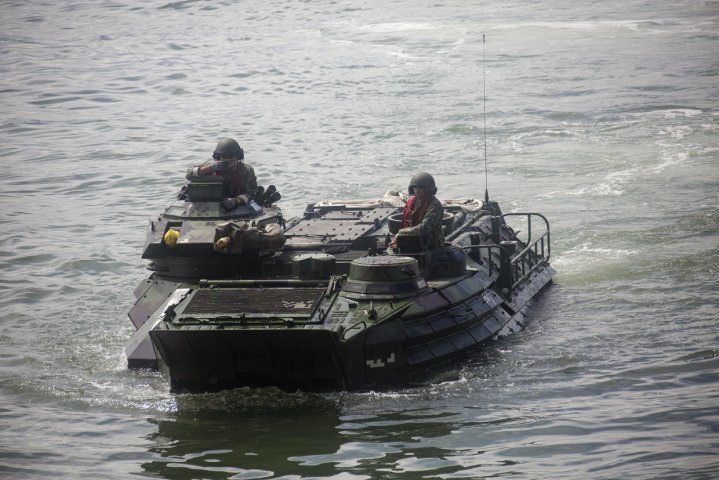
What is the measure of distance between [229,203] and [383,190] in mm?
10553

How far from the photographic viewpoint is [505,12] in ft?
169

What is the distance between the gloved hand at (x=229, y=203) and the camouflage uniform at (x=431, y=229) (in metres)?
2.85

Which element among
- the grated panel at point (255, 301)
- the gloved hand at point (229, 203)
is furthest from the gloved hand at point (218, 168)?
the grated panel at point (255, 301)

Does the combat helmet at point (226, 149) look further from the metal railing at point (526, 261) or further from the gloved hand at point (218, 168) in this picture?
the metal railing at point (526, 261)

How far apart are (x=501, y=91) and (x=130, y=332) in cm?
2129

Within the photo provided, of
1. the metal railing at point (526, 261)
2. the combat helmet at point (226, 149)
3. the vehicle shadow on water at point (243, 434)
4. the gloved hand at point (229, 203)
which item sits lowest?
the vehicle shadow on water at point (243, 434)

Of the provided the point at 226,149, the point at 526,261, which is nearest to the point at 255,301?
the point at 226,149

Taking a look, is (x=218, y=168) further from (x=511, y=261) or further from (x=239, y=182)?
(x=511, y=261)

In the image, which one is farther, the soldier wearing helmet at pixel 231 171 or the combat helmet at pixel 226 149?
the combat helmet at pixel 226 149

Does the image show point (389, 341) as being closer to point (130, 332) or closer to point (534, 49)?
point (130, 332)

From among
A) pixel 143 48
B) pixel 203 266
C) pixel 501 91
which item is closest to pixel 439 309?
pixel 203 266

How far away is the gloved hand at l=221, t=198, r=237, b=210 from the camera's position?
63.8 ft

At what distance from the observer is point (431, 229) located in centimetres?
1812

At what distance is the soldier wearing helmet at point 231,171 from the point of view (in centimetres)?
1983
